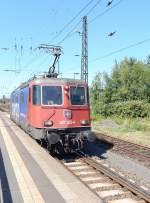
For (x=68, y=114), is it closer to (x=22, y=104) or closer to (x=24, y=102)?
(x=24, y=102)

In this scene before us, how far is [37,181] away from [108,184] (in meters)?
1.84

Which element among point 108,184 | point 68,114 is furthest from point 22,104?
point 108,184

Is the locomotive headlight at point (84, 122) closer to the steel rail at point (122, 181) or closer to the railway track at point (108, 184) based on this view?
the railway track at point (108, 184)

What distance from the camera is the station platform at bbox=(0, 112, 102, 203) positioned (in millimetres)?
8883

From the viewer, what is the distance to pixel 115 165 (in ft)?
44.3

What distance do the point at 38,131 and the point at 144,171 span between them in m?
4.51

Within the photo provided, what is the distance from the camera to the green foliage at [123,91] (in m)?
37.2

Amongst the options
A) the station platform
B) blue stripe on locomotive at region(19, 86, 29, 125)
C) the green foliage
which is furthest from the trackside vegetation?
the station platform

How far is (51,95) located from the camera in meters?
15.3

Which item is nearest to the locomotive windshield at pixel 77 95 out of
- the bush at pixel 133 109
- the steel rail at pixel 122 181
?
the steel rail at pixel 122 181

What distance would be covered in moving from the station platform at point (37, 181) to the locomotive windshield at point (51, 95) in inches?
76.0

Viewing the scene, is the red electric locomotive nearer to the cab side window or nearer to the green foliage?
the cab side window

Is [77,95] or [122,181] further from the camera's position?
[77,95]

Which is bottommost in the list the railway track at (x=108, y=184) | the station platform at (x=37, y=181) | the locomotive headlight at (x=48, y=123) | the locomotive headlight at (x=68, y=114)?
the railway track at (x=108, y=184)
